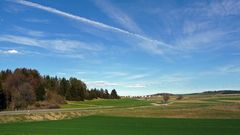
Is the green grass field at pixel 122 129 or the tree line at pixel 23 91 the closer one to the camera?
the green grass field at pixel 122 129

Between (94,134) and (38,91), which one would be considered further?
(38,91)

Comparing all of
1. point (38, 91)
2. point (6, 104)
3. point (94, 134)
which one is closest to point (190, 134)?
point (94, 134)

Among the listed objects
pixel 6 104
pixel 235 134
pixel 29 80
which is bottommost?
pixel 235 134

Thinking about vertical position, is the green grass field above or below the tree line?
below

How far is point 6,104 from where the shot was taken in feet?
338

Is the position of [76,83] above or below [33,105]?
above

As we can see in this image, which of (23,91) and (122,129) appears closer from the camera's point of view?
(122,129)

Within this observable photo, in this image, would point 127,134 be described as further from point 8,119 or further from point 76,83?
point 76,83

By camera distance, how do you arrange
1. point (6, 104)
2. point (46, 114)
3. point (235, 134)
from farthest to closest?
point (6, 104) < point (46, 114) < point (235, 134)

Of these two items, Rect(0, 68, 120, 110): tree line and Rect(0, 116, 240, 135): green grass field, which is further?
Rect(0, 68, 120, 110): tree line

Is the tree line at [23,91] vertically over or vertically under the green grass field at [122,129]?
over

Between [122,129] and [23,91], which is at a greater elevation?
[23,91]

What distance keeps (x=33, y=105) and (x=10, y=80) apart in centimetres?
913

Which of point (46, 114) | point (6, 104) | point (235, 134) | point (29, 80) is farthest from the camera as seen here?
point (29, 80)
